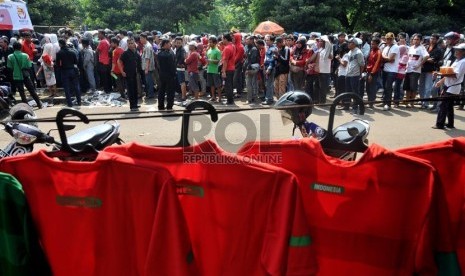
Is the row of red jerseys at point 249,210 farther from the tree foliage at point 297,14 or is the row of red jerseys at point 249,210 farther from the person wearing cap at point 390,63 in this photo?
the tree foliage at point 297,14

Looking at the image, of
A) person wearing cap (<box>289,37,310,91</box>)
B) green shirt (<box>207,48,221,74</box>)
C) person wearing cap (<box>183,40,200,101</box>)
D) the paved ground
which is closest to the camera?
the paved ground

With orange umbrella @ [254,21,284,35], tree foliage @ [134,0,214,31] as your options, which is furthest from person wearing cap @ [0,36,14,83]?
tree foliage @ [134,0,214,31]

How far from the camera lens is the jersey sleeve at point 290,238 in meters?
1.73

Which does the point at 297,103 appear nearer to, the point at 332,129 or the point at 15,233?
the point at 332,129

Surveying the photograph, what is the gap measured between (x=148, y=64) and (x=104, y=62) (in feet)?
6.43

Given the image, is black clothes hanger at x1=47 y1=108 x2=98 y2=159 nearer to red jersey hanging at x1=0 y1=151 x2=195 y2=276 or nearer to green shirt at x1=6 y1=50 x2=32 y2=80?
red jersey hanging at x1=0 y1=151 x2=195 y2=276

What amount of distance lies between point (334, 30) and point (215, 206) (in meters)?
25.4

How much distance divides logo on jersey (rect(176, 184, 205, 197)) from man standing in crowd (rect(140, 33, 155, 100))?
9.59m

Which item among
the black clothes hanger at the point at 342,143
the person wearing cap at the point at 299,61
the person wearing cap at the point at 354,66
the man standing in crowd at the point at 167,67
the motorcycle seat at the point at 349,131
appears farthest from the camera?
the person wearing cap at the point at 299,61

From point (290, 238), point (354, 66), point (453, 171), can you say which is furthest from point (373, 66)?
point (290, 238)

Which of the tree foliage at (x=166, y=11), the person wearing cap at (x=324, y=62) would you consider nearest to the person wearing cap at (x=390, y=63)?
the person wearing cap at (x=324, y=62)

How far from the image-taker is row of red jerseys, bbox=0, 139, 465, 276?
178 cm

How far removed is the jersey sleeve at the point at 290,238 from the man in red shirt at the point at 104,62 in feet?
37.4

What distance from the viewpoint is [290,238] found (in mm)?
1754
